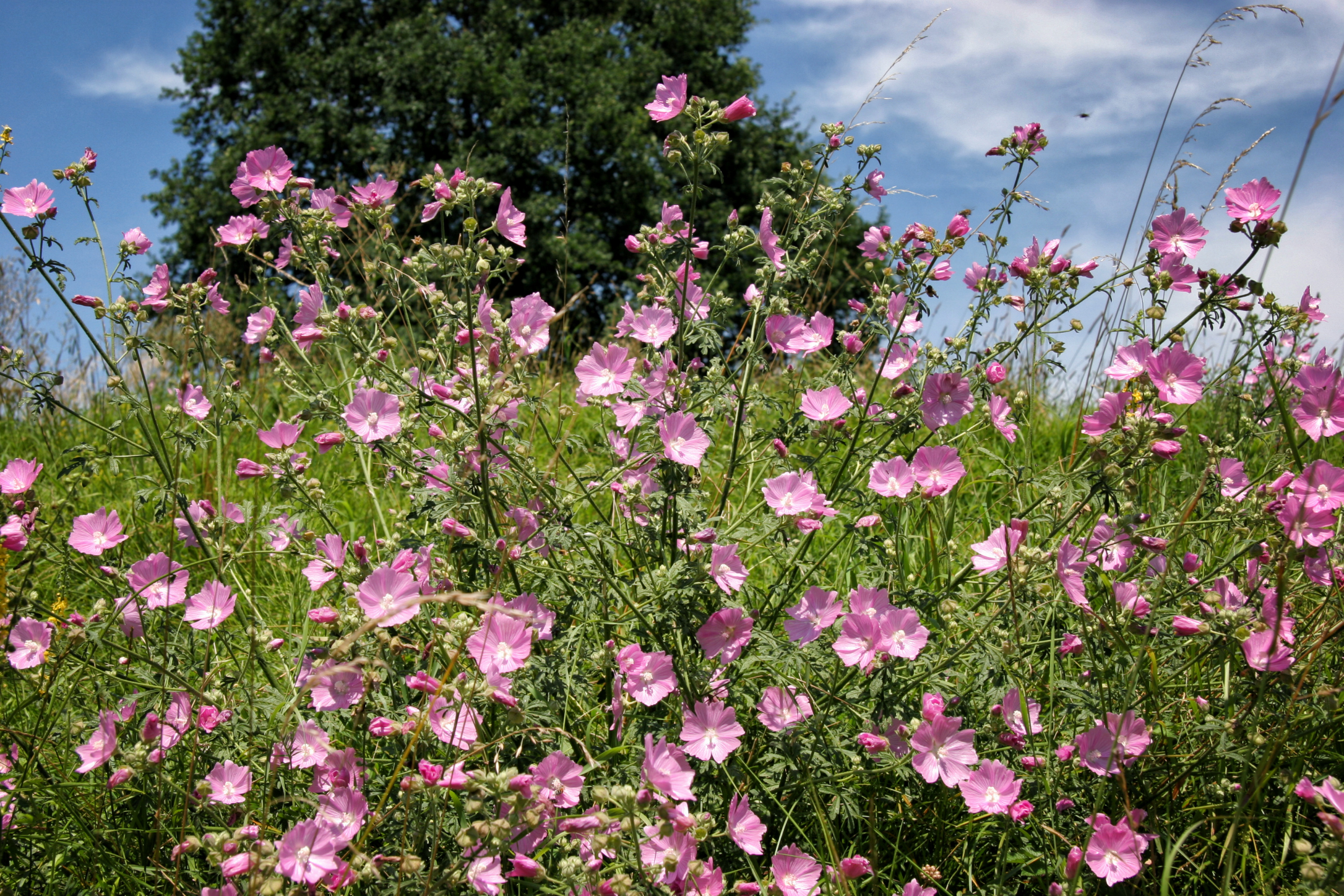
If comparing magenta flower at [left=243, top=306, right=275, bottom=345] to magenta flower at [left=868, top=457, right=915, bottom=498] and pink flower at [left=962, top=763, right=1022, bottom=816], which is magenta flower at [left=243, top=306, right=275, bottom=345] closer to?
magenta flower at [left=868, top=457, right=915, bottom=498]

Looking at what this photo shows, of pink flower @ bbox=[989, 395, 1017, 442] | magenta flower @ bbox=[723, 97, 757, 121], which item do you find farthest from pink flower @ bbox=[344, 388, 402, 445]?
pink flower @ bbox=[989, 395, 1017, 442]

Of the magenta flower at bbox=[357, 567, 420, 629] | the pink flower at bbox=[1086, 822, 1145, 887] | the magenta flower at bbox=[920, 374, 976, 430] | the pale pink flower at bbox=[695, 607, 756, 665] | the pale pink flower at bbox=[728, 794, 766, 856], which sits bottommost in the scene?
the pink flower at bbox=[1086, 822, 1145, 887]

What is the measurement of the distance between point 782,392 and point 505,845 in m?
1.91

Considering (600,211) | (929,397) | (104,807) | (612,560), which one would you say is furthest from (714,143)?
(600,211)

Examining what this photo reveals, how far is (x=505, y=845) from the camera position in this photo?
4.75 feet

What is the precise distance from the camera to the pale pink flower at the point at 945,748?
1.72 meters

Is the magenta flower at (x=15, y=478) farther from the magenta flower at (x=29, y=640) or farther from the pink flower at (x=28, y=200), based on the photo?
the pink flower at (x=28, y=200)

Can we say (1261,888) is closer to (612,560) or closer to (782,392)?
(612,560)

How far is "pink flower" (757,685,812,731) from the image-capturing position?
5.86ft

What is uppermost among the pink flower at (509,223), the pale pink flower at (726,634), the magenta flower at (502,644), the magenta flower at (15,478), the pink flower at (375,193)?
the pink flower at (375,193)

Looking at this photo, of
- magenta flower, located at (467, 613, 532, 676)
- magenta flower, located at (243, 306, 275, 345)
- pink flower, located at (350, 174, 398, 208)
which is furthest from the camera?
magenta flower, located at (243, 306, 275, 345)

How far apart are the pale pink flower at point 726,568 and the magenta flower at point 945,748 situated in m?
0.43

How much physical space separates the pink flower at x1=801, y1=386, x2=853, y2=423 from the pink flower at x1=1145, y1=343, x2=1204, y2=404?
0.65 meters

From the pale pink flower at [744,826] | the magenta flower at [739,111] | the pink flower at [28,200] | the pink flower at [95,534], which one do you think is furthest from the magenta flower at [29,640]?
the magenta flower at [739,111]
